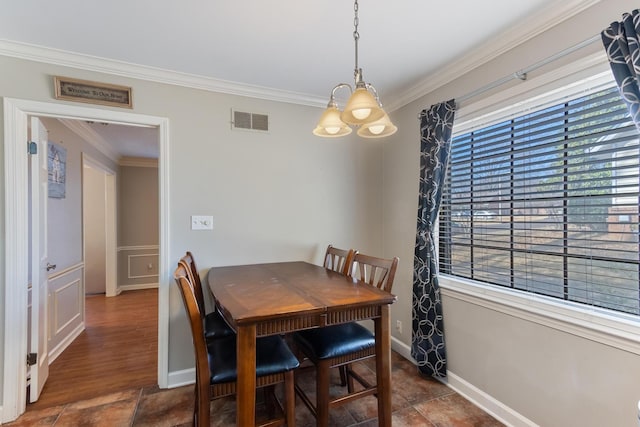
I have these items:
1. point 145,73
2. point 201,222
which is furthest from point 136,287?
point 145,73

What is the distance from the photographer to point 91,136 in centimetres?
375

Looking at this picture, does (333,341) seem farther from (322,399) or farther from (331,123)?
(331,123)

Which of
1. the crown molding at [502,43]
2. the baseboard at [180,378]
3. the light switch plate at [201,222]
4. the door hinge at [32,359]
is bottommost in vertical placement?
the baseboard at [180,378]

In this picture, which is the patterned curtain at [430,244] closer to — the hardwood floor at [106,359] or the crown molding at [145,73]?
the crown molding at [145,73]

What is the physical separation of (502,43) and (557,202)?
102cm

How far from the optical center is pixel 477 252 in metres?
2.13

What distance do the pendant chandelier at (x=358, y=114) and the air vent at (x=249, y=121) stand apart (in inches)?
42.0

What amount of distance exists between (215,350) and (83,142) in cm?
340

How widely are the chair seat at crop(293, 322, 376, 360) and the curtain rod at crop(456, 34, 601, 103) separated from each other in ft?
5.75

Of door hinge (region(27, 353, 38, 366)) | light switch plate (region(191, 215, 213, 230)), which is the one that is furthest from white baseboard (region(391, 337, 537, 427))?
door hinge (region(27, 353, 38, 366))

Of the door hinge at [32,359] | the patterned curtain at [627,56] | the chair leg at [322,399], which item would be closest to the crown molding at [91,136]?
the door hinge at [32,359]

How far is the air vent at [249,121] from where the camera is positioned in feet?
8.33

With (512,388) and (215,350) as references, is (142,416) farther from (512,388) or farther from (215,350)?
(512,388)

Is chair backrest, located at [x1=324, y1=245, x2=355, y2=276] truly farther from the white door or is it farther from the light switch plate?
the white door
